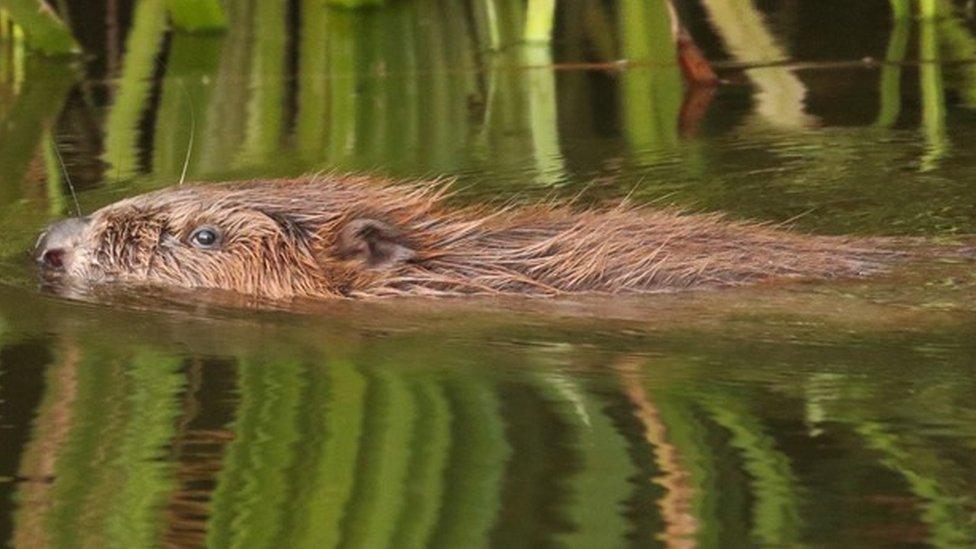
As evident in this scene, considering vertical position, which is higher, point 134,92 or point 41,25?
point 41,25

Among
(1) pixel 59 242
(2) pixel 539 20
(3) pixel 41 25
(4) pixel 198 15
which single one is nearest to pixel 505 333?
(1) pixel 59 242

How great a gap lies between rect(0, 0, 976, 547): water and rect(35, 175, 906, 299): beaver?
0.31 ft

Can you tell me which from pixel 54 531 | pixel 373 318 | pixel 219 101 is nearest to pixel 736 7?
pixel 219 101

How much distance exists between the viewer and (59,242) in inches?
198

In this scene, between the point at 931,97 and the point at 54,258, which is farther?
the point at 931,97

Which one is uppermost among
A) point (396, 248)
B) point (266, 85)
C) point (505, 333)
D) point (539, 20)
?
point (539, 20)

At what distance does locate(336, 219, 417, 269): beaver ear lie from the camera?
16.2 feet

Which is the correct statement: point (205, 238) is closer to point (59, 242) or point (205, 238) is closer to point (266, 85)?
point (59, 242)

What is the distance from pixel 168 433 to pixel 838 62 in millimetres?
4648

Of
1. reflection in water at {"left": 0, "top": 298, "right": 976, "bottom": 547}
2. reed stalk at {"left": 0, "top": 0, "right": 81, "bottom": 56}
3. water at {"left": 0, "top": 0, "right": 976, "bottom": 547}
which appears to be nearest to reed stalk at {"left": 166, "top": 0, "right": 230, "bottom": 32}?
water at {"left": 0, "top": 0, "right": 976, "bottom": 547}

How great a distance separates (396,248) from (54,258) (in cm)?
86

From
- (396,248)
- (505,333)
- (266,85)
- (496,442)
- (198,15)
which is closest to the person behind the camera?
(496,442)

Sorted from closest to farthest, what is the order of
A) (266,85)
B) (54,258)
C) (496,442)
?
(496,442)
(54,258)
(266,85)

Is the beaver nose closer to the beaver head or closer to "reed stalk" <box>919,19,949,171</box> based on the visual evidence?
the beaver head
